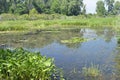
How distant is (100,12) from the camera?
317 feet

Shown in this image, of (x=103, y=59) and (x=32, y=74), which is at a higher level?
(x=32, y=74)

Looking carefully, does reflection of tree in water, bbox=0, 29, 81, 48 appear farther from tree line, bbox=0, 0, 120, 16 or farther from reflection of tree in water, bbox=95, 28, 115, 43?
tree line, bbox=0, 0, 120, 16

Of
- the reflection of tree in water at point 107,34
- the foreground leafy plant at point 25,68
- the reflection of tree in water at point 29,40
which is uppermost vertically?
the foreground leafy plant at point 25,68

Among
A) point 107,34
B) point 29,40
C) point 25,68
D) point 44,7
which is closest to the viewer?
point 25,68

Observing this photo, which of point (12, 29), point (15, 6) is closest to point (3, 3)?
point (15, 6)

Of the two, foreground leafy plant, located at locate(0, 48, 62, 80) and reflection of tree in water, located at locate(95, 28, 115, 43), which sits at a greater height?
Answer: foreground leafy plant, located at locate(0, 48, 62, 80)

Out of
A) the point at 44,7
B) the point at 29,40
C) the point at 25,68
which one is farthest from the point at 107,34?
the point at 44,7

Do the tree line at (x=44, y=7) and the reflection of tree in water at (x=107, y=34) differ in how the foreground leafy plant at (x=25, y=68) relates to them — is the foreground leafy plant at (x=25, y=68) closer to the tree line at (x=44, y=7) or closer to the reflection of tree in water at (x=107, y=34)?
the reflection of tree in water at (x=107, y=34)

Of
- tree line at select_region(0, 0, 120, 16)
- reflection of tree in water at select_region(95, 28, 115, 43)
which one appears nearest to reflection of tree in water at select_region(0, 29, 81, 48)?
reflection of tree in water at select_region(95, 28, 115, 43)

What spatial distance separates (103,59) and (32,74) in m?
7.16

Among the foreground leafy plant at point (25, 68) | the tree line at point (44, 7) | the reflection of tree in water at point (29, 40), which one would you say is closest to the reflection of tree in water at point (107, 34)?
the reflection of tree in water at point (29, 40)

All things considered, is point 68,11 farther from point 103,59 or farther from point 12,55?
point 12,55

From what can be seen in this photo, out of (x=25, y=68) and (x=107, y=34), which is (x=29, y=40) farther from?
(x=25, y=68)

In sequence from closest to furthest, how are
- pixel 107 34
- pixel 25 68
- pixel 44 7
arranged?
pixel 25 68, pixel 107 34, pixel 44 7
